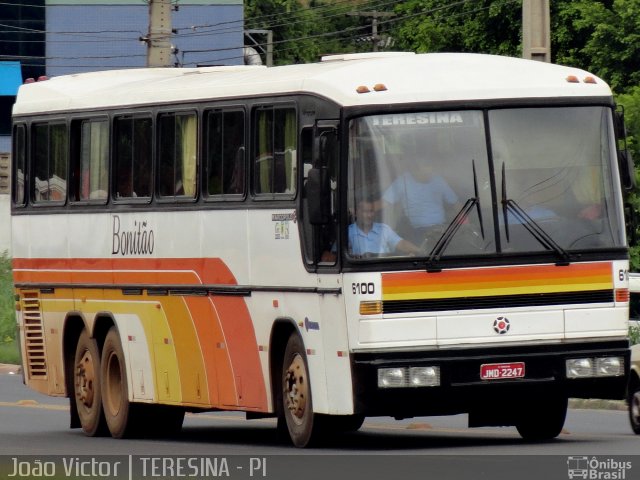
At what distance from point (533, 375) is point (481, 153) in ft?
5.72

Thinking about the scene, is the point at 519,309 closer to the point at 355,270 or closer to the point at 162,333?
the point at 355,270

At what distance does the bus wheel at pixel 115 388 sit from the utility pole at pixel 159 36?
11.5 meters

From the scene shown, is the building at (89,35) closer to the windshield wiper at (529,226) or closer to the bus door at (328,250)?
the bus door at (328,250)

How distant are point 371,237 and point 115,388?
5708mm

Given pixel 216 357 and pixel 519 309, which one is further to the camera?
pixel 216 357

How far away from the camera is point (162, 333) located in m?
18.1

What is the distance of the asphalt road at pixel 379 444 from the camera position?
43.8 feet

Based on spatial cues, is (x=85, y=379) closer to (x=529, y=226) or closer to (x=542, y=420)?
(x=542, y=420)

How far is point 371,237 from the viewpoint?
1459cm

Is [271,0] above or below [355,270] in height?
above

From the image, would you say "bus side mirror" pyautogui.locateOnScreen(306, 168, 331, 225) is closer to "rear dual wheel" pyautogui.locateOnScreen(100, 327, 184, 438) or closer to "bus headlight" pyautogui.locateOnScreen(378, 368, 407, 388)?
"bus headlight" pyautogui.locateOnScreen(378, 368, 407, 388)

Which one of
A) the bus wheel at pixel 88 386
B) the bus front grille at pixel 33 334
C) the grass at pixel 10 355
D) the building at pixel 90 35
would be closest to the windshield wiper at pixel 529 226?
the bus wheel at pixel 88 386

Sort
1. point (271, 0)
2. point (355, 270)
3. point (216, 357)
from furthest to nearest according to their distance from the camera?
point (271, 0) → point (216, 357) → point (355, 270)
